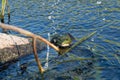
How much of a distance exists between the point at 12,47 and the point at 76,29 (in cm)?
523

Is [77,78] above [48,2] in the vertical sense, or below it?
below

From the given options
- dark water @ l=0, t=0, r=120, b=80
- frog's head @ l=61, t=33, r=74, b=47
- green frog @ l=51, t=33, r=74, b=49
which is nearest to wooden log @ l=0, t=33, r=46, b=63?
dark water @ l=0, t=0, r=120, b=80

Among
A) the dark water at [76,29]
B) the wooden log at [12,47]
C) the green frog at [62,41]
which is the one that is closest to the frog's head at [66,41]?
the green frog at [62,41]

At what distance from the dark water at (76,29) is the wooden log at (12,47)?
52cm

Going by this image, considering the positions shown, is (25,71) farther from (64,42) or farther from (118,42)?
(118,42)

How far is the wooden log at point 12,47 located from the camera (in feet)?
49.9

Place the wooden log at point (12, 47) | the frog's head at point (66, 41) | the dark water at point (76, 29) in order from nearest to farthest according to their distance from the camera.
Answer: the dark water at point (76, 29)
the wooden log at point (12, 47)
the frog's head at point (66, 41)

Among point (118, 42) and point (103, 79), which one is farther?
point (118, 42)

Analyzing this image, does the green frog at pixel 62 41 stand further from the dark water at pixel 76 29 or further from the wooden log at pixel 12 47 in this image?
the wooden log at pixel 12 47

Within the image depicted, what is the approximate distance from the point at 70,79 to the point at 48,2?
1337 cm

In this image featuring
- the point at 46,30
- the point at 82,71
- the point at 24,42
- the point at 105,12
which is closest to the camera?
the point at 82,71

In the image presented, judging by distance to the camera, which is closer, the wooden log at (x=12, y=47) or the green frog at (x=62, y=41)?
the wooden log at (x=12, y=47)

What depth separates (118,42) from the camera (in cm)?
1631

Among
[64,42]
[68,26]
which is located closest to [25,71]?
[64,42]
